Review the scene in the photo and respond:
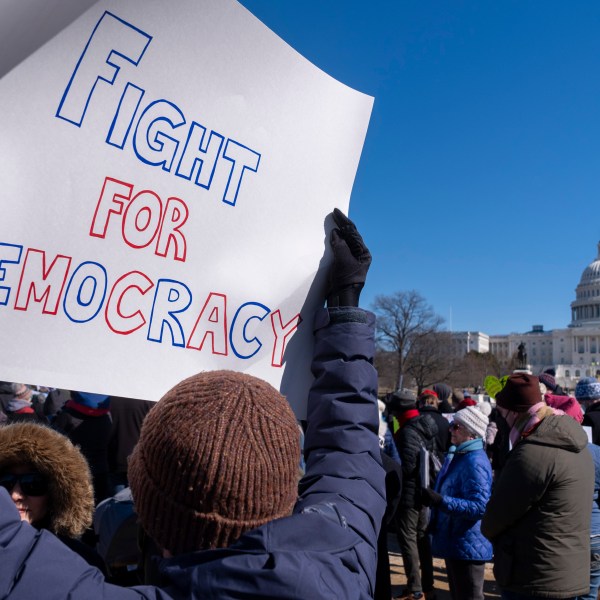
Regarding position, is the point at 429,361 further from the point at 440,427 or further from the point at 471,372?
the point at 440,427

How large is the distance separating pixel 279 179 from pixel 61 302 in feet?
2.67

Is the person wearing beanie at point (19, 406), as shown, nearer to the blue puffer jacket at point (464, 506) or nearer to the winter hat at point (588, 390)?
the blue puffer jacket at point (464, 506)

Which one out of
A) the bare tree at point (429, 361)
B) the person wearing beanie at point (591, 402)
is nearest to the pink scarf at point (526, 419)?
the person wearing beanie at point (591, 402)

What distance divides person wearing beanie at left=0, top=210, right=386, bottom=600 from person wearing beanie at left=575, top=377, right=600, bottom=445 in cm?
512

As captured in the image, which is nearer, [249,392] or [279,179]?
[249,392]

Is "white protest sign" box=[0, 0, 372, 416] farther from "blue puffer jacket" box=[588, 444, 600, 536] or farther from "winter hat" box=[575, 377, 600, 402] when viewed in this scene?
"winter hat" box=[575, 377, 600, 402]

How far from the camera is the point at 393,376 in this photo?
56.6 metres

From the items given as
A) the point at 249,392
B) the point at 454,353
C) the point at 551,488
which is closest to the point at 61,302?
the point at 249,392

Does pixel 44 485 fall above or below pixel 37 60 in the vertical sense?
below

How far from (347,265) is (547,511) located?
1.95 metres

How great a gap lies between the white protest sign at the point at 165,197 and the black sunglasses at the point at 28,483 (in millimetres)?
540

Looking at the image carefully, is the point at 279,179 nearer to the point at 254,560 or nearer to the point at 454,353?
the point at 254,560

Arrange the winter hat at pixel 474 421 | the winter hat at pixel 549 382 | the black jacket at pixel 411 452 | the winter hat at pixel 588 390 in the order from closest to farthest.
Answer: the winter hat at pixel 474 421 < the black jacket at pixel 411 452 < the winter hat at pixel 588 390 < the winter hat at pixel 549 382

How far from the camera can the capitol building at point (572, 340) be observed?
109m
